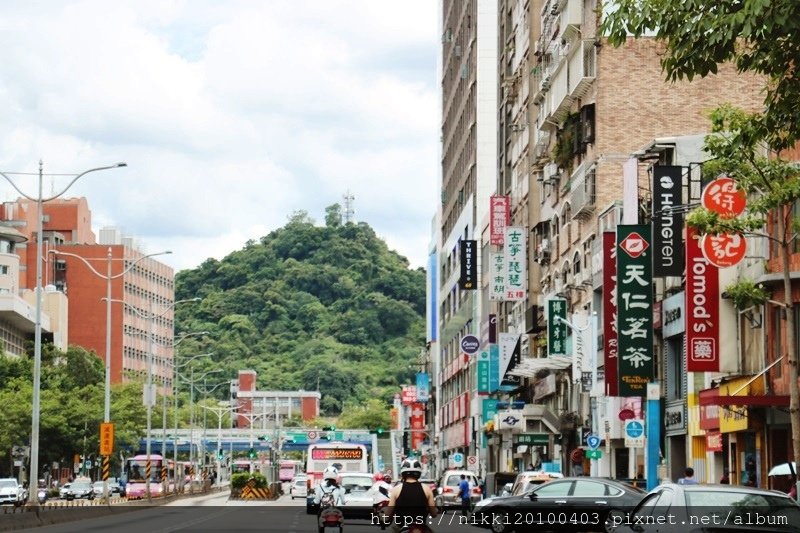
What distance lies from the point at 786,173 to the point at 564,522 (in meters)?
8.88

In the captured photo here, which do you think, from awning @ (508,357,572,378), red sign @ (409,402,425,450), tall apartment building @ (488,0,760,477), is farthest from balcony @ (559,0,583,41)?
red sign @ (409,402,425,450)

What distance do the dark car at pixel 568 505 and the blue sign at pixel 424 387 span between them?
129360 mm

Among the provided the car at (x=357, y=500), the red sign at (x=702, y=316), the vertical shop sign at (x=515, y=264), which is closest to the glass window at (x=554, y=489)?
the red sign at (x=702, y=316)

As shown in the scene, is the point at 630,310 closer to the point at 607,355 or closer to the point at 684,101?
the point at 607,355

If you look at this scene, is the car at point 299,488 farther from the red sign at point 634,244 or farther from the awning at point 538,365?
the red sign at point 634,244

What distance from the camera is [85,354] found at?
138 metres

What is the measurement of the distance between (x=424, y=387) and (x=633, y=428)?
12273cm

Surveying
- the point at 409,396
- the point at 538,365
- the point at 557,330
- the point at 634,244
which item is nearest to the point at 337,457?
the point at 538,365

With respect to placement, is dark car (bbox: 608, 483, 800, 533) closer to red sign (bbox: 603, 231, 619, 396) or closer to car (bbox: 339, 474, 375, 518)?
car (bbox: 339, 474, 375, 518)

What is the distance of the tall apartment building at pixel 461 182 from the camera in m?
115

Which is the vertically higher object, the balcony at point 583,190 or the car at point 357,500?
the balcony at point 583,190

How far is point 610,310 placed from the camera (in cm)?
5788

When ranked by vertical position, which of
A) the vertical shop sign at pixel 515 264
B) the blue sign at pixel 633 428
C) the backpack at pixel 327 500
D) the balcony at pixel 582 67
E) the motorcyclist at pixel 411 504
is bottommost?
the backpack at pixel 327 500

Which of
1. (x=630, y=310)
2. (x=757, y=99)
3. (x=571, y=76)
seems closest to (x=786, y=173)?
(x=630, y=310)
